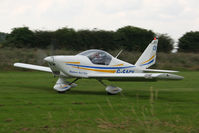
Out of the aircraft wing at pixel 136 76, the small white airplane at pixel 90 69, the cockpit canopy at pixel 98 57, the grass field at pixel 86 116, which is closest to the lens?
the grass field at pixel 86 116

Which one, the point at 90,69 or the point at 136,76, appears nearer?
the point at 136,76

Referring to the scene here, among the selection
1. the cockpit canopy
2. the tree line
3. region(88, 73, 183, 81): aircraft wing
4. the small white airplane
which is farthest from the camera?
the tree line

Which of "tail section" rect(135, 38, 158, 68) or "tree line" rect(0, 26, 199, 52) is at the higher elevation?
"tree line" rect(0, 26, 199, 52)

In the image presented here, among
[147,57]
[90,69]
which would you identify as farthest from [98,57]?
[147,57]

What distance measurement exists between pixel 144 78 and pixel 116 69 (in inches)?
81.8

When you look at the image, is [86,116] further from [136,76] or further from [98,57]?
[98,57]

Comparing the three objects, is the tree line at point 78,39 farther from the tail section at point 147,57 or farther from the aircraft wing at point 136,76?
the aircraft wing at point 136,76

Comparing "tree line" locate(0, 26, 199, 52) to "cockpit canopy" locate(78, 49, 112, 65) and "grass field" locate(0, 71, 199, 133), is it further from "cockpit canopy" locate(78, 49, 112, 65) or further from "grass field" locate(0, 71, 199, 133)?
"grass field" locate(0, 71, 199, 133)

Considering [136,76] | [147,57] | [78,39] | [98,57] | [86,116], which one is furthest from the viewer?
[78,39]

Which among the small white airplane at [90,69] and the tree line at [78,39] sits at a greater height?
the tree line at [78,39]

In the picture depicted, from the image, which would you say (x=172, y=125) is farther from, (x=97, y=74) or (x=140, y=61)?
(x=140, y=61)

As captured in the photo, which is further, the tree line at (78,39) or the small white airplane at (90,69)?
the tree line at (78,39)

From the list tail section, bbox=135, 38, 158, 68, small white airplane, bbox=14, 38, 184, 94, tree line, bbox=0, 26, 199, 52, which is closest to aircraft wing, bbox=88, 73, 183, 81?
small white airplane, bbox=14, 38, 184, 94

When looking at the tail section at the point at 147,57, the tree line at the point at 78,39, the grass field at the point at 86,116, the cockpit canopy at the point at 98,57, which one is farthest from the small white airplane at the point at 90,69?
the tree line at the point at 78,39
